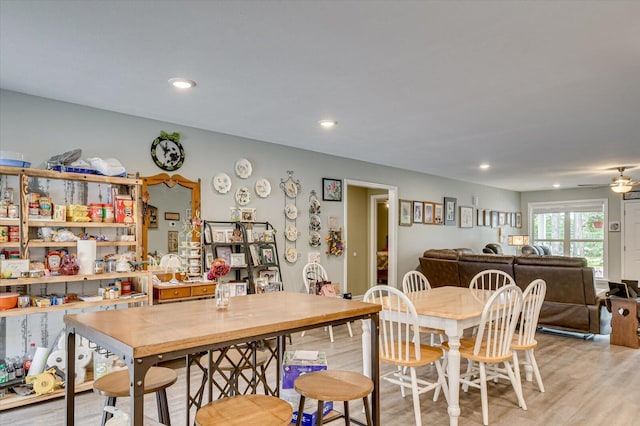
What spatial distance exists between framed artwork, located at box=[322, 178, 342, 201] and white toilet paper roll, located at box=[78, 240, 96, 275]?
10.5 feet

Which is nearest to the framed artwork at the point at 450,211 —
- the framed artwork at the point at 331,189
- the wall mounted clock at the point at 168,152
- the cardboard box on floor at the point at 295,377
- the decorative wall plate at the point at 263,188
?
the framed artwork at the point at 331,189

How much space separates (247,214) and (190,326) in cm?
346

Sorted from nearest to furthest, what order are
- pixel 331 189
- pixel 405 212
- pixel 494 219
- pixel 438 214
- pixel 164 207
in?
pixel 164 207
pixel 331 189
pixel 405 212
pixel 438 214
pixel 494 219

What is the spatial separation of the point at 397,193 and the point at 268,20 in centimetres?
537

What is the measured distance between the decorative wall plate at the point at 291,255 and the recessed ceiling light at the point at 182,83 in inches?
106

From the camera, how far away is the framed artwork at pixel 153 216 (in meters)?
4.31

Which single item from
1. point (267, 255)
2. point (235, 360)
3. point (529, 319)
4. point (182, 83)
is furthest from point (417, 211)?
point (235, 360)

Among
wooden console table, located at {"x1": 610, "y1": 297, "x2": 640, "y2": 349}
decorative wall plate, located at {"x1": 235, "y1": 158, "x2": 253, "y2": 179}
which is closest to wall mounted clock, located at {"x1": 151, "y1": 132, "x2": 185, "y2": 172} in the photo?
decorative wall plate, located at {"x1": 235, "y1": 158, "x2": 253, "y2": 179}

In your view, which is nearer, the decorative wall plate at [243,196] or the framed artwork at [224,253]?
the framed artwork at [224,253]

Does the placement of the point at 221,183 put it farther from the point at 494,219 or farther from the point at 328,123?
the point at 494,219

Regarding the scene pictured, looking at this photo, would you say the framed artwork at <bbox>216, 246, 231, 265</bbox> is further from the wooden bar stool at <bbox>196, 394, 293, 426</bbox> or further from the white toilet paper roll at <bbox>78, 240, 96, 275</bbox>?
the wooden bar stool at <bbox>196, 394, 293, 426</bbox>

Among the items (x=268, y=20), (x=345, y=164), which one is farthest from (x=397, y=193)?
(x=268, y=20)

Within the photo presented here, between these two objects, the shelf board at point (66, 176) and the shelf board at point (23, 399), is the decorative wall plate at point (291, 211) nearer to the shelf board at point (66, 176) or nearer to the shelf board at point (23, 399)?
the shelf board at point (66, 176)

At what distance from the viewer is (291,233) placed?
552 centimetres
